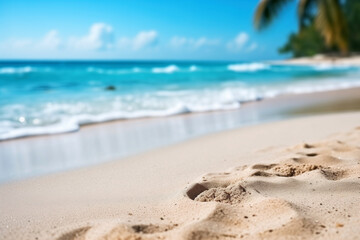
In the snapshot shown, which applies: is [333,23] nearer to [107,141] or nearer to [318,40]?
[107,141]

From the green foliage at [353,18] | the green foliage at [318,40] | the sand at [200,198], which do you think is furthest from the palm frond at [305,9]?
the green foliage at [353,18]

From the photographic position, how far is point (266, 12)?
1383cm

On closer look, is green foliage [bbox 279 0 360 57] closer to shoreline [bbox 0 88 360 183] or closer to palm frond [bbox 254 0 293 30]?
palm frond [bbox 254 0 293 30]

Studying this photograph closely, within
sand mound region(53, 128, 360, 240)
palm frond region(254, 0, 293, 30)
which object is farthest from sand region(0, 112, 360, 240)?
palm frond region(254, 0, 293, 30)

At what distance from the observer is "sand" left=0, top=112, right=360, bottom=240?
1.69m

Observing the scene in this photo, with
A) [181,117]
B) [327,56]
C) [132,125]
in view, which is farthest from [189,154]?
[327,56]

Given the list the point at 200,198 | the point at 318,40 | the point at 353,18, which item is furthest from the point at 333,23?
the point at 318,40

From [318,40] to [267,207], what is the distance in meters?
67.8

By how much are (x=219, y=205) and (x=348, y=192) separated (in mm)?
826

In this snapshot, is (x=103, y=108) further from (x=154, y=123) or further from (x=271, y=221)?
(x=271, y=221)

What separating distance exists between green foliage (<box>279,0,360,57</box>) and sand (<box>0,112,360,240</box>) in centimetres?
4145

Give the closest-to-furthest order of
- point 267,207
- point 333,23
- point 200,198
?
1. point 267,207
2. point 200,198
3. point 333,23

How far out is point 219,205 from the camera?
190cm

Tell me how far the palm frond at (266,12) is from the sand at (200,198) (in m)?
11.1
